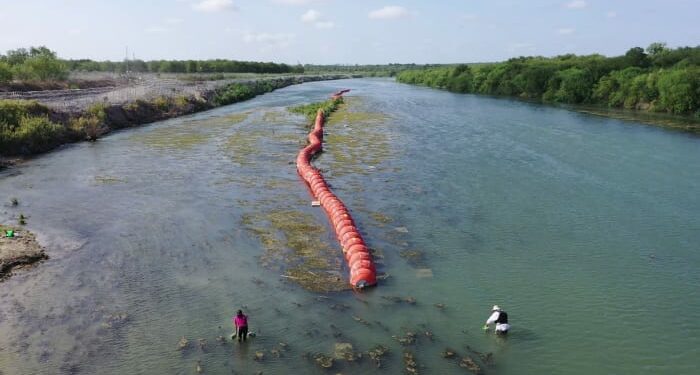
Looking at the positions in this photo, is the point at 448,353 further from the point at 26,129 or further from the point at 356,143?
the point at 26,129

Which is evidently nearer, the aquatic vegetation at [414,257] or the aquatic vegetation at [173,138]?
Result: the aquatic vegetation at [414,257]

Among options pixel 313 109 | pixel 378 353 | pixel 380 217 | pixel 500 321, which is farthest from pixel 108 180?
pixel 313 109

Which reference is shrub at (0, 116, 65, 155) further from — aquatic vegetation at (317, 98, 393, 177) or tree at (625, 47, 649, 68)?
tree at (625, 47, 649, 68)

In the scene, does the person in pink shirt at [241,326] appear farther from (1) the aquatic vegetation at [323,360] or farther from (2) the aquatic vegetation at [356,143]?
(2) the aquatic vegetation at [356,143]

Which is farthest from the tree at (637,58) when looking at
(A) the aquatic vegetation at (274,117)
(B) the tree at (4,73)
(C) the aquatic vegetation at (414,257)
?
(B) the tree at (4,73)

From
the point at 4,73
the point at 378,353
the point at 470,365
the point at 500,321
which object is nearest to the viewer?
the point at 470,365

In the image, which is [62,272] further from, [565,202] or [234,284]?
[565,202]

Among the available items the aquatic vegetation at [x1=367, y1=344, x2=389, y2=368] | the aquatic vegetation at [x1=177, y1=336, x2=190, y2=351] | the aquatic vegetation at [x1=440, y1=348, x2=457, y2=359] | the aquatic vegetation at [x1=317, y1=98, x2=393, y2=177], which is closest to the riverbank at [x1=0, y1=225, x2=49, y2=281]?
the aquatic vegetation at [x1=177, y1=336, x2=190, y2=351]
